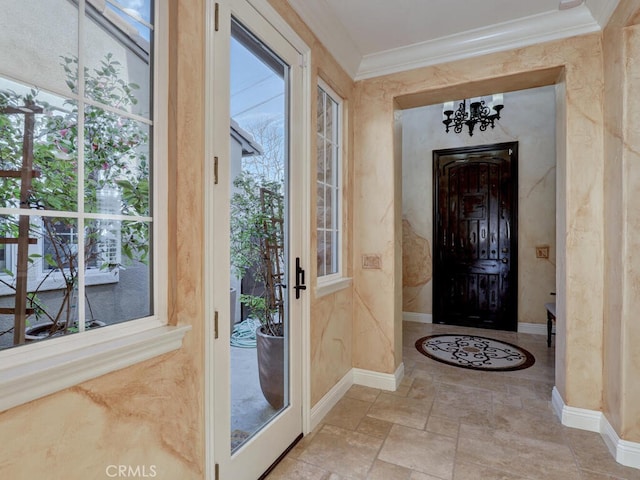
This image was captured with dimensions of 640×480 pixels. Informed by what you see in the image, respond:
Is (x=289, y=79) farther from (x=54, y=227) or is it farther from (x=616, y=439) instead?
(x=616, y=439)

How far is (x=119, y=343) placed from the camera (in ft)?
3.56

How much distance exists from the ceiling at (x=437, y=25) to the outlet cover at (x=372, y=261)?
5.18 feet

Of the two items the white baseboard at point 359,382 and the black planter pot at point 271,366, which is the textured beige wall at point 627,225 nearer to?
the white baseboard at point 359,382

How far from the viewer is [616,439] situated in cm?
195

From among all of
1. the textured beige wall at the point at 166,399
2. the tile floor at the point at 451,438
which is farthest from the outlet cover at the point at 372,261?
the textured beige wall at the point at 166,399

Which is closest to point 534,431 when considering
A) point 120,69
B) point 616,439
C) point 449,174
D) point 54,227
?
point 616,439

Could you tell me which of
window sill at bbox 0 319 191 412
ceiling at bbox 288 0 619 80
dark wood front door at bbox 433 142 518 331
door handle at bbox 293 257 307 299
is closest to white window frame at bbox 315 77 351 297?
ceiling at bbox 288 0 619 80

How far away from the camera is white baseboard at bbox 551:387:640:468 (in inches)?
73.9

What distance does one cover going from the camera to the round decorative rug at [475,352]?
132 inches

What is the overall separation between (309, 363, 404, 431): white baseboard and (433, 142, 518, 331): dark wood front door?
223 centimetres

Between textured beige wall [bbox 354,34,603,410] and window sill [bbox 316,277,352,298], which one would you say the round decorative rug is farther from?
window sill [bbox 316,277,352,298]

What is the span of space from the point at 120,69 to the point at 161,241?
63 cm

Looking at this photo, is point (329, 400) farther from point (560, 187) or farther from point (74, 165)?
point (560, 187)

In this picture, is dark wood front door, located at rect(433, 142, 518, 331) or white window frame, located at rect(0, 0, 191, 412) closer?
white window frame, located at rect(0, 0, 191, 412)
